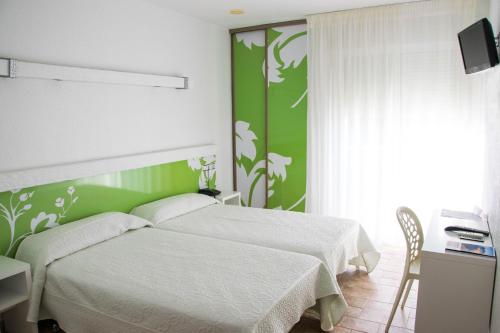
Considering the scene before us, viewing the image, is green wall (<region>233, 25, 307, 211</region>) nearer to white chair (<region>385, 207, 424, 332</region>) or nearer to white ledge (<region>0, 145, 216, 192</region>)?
white ledge (<region>0, 145, 216, 192</region>)

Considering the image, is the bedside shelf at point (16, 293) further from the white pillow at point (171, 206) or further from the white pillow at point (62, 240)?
the white pillow at point (171, 206)

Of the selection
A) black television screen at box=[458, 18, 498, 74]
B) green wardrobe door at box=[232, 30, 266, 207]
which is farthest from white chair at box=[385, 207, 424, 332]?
green wardrobe door at box=[232, 30, 266, 207]

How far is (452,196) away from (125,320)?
10.9ft

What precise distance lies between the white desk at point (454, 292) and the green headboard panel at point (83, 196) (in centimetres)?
254

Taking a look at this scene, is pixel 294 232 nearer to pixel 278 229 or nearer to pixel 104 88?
pixel 278 229

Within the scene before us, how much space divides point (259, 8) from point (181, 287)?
2.97 m

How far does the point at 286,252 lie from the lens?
2.95 m

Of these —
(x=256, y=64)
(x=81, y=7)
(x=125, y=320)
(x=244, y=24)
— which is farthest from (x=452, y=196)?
(x=81, y=7)

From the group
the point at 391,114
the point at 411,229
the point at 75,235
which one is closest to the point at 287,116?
the point at 391,114

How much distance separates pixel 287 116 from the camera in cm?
492

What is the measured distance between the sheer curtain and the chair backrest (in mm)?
1409

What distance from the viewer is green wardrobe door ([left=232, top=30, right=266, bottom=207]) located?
505cm

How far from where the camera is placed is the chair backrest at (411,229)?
9.47ft

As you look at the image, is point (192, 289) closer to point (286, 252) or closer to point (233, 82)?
point (286, 252)
